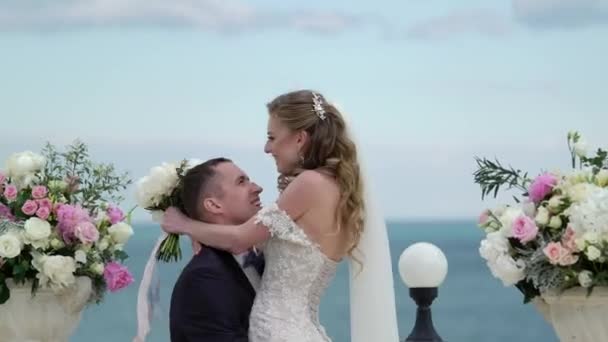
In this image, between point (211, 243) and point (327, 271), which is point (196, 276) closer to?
point (211, 243)

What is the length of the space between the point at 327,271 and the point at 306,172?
1.51ft

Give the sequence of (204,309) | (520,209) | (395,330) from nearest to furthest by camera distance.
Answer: (204,309) → (520,209) → (395,330)

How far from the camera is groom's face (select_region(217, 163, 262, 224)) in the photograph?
5.26 meters

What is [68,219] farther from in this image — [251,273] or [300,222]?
[300,222]

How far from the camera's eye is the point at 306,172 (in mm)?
5199

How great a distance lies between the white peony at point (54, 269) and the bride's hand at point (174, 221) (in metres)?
0.68

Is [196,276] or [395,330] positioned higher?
[196,276]

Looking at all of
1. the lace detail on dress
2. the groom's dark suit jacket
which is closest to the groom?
the groom's dark suit jacket

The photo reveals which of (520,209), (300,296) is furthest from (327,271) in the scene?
(520,209)

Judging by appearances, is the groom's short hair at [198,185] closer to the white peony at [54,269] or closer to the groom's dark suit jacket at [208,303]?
the groom's dark suit jacket at [208,303]

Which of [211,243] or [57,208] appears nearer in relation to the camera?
[211,243]

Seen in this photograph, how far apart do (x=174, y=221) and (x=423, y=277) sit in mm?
2213

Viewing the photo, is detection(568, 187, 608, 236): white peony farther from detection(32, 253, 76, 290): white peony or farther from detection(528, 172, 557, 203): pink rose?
detection(32, 253, 76, 290): white peony

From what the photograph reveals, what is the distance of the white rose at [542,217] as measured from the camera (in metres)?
5.27
